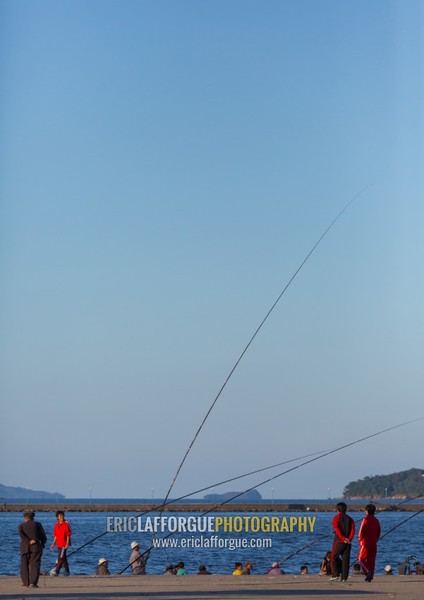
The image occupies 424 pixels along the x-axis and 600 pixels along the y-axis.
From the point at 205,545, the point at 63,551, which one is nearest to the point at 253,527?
the point at 205,545

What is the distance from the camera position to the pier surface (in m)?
16.3

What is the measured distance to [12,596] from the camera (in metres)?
16.3

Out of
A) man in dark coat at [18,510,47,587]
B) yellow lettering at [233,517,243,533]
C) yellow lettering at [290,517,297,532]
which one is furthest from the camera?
yellow lettering at [290,517,297,532]

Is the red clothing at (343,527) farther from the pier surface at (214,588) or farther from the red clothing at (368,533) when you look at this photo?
the pier surface at (214,588)

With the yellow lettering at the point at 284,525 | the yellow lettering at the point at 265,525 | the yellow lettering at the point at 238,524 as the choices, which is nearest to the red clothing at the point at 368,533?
the yellow lettering at the point at 238,524

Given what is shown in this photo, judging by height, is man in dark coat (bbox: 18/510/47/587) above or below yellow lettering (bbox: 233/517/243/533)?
below

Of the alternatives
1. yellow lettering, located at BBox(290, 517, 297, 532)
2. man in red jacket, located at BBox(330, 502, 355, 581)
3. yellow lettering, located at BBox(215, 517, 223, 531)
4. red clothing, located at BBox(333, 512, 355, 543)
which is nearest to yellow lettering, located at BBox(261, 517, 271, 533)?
yellow lettering, located at BBox(290, 517, 297, 532)

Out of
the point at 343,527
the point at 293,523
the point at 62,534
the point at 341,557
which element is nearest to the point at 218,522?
the point at 293,523

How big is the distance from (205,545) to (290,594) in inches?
2465

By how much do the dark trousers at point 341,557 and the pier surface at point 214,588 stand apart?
25 centimetres

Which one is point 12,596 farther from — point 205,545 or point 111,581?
point 205,545

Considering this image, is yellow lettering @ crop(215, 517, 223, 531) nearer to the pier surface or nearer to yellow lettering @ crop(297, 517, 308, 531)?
yellow lettering @ crop(297, 517, 308, 531)

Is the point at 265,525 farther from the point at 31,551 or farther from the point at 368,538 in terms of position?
the point at 31,551

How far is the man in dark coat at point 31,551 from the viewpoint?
61.2 feet
